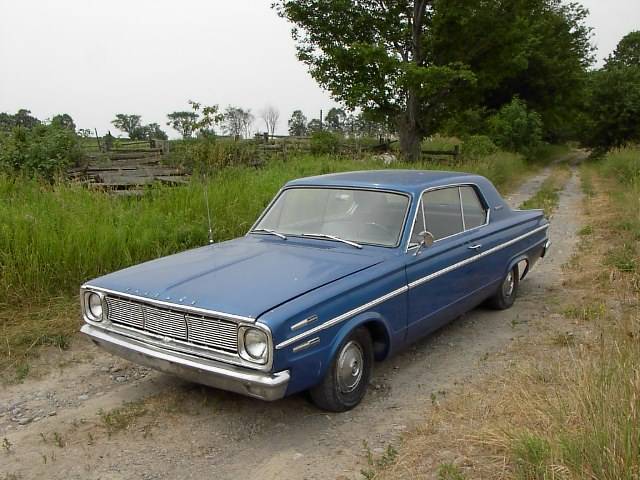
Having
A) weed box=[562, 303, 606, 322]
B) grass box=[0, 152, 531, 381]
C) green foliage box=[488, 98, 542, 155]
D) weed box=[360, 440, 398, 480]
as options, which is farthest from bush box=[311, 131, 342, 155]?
weed box=[360, 440, 398, 480]

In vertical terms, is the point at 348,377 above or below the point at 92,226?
below

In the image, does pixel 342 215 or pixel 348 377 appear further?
pixel 342 215

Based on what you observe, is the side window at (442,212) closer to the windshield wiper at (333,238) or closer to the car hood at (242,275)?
the windshield wiper at (333,238)

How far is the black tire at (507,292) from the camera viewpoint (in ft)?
18.6

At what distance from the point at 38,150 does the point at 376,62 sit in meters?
11.7

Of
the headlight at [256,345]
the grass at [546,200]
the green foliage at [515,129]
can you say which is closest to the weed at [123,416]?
the headlight at [256,345]

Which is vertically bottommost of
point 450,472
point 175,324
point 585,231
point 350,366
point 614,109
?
point 585,231

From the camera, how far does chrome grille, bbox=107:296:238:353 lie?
10.3 ft

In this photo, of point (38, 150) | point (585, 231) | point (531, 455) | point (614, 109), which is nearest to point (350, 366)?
point (531, 455)

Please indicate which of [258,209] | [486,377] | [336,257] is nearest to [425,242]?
[336,257]

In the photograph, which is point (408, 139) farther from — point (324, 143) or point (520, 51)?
point (520, 51)

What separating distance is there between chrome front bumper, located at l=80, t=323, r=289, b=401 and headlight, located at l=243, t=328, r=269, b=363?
8 cm

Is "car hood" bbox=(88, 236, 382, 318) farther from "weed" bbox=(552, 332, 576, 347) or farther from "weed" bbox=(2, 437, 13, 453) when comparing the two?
"weed" bbox=(552, 332, 576, 347)

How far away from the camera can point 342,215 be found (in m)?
4.46
